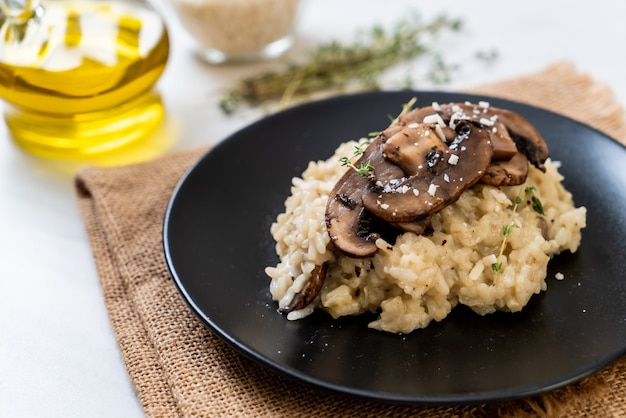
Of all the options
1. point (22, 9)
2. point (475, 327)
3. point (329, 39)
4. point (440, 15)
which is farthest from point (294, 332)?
point (440, 15)

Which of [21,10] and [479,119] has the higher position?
[479,119]

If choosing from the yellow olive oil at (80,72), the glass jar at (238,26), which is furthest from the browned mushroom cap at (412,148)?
the glass jar at (238,26)

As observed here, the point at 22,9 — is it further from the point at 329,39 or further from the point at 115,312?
the point at 329,39

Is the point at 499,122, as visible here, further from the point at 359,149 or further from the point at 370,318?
the point at 370,318

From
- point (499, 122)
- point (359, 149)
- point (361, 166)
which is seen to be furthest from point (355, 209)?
point (499, 122)

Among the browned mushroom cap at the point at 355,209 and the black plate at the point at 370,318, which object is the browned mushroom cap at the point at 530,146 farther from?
the browned mushroom cap at the point at 355,209

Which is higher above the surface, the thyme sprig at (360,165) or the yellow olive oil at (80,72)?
the thyme sprig at (360,165)
